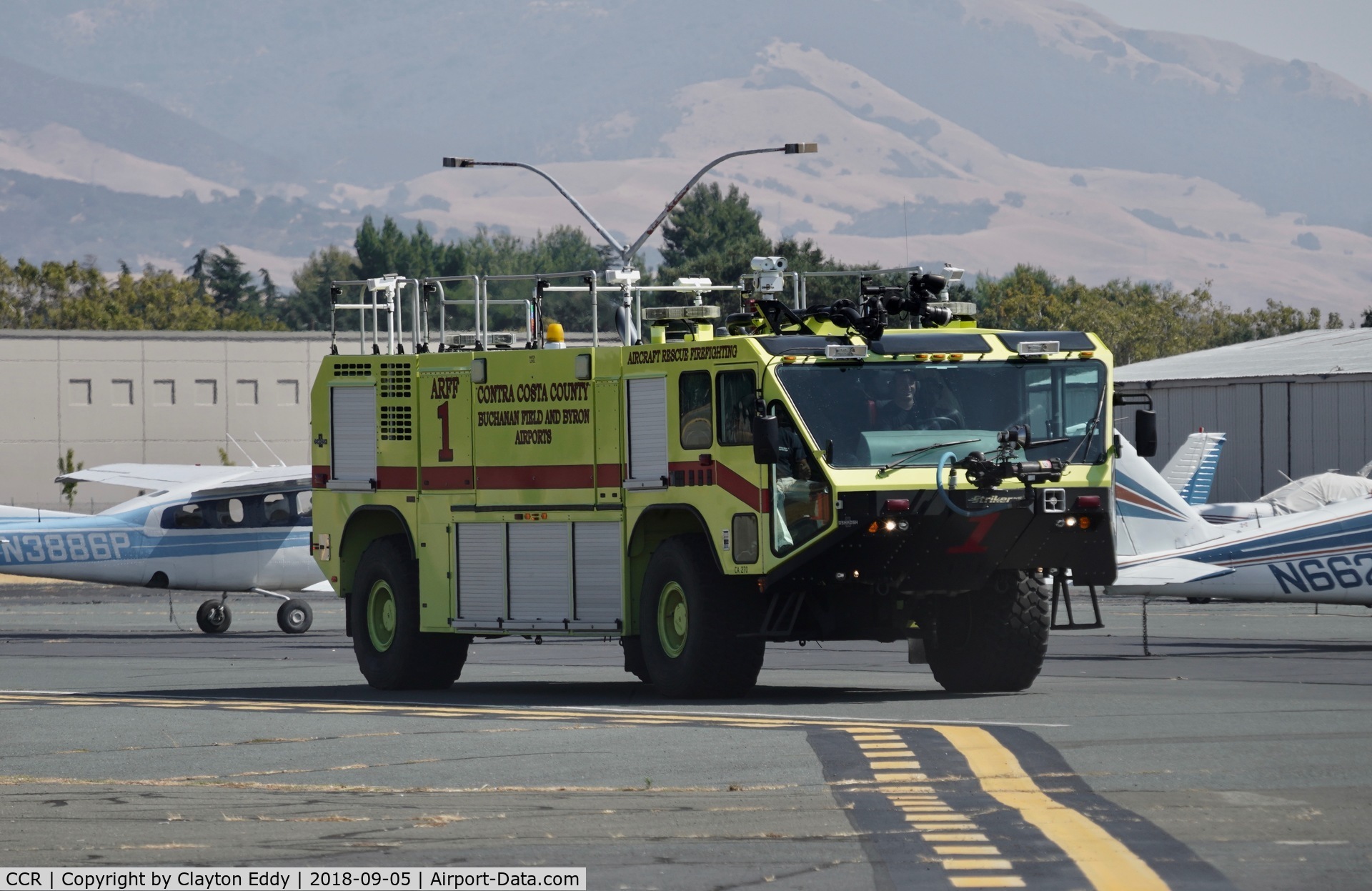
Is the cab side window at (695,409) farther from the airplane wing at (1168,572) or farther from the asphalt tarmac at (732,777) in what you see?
the airplane wing at (1168,572)

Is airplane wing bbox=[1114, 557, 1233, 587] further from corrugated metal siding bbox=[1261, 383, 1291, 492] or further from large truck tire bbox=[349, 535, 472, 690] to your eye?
corrugated metal siding bbox=[1261, 383, 1291, 492]

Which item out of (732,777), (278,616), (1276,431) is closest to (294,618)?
(278,616)

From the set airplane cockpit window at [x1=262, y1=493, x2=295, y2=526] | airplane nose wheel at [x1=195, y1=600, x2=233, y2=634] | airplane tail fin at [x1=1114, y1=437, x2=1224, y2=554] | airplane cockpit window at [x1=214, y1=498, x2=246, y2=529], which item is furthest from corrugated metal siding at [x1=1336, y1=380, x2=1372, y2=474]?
airplane nose wheel at [x1=195, y1=600, x2=233, y2=634]

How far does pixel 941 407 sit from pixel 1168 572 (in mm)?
9859

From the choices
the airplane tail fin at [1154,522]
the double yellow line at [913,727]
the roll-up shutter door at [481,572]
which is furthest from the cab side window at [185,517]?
the roll-up shutter door at [481,572]

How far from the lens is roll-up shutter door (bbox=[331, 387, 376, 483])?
2005cm

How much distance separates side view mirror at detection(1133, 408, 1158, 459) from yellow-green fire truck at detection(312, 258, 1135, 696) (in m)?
Result: 0.27

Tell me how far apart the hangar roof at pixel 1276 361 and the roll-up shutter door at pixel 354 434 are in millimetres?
41189

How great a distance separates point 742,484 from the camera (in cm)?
1652

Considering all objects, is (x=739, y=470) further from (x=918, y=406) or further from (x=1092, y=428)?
(x=1092, y=428)

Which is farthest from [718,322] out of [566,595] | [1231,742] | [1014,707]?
[1231,742]

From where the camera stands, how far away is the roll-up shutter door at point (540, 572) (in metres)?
18.2

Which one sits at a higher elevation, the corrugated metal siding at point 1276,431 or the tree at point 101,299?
the tree at point 101,299

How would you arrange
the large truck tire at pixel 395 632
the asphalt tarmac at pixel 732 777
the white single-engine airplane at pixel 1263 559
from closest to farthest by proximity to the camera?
the asphalt tarmac at pixel 732 777 → the large truck tire at pixel 395 632 → the white single-engine airplane at pixel 1263 559
